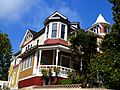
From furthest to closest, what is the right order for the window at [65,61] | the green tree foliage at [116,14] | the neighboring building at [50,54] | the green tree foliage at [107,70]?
the window at [65,61] < the neighboring building at [50,54] < the green tree foliage at [116,14] < the green tree foliage at [107,70]

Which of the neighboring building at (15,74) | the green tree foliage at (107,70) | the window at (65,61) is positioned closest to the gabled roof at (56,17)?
the window at (65,61)

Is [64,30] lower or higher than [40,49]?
higher

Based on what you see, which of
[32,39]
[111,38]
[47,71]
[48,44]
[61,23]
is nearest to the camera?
[111,38]

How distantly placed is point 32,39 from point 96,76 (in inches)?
806

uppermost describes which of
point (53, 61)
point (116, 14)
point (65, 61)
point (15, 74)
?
point (116, 14)

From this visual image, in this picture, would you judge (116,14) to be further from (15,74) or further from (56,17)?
(15,74)

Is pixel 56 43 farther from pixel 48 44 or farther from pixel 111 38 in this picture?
pixel 111 38

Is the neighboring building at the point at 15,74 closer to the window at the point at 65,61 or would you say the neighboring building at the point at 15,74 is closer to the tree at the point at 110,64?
the window at the point at 65,61

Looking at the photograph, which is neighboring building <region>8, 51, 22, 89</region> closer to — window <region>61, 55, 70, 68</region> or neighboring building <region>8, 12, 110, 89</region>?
neighboring building <region>8, 12, 110, 89</region>

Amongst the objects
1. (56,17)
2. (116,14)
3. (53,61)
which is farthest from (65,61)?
(116,14)

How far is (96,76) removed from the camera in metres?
25.4

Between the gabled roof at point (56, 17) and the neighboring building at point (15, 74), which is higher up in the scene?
the gabled roof at point (56, 17)

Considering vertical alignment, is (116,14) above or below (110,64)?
above

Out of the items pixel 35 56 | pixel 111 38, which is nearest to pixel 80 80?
pixel 111 38
